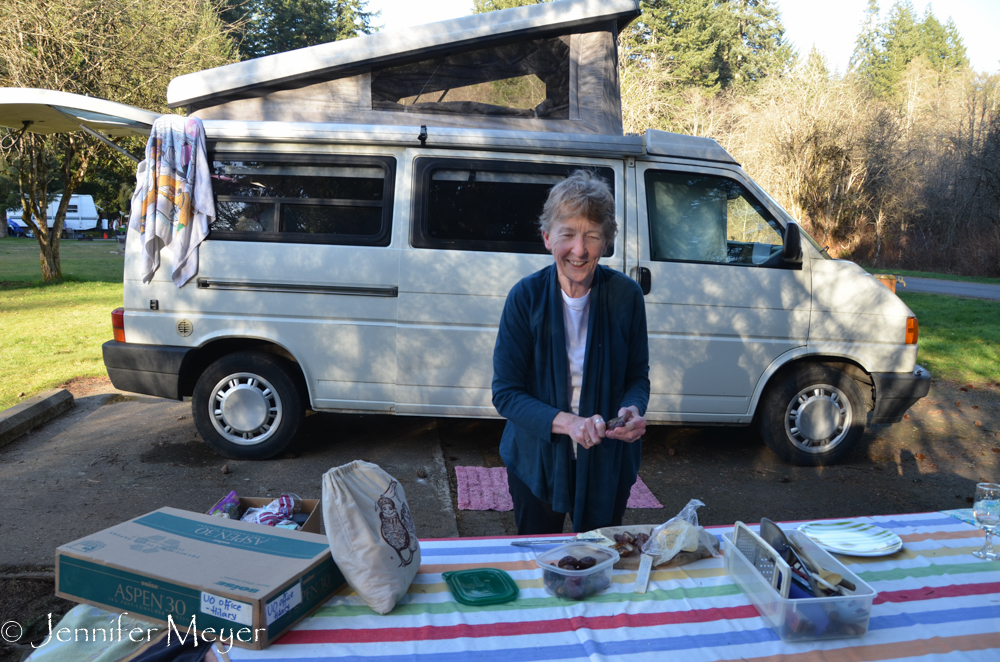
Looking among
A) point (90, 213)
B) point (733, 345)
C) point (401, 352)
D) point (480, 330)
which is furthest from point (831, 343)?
point (90, 213)

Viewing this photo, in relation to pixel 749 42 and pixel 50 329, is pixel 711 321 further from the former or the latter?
pixel 749 42

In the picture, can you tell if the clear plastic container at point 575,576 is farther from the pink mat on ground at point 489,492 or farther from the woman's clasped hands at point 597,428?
the pink mat on ground at point 489,492

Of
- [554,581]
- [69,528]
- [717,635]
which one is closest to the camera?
[717,635]

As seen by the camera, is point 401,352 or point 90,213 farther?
point 90,213

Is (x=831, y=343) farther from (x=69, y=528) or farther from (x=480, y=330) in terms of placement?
(x=69, y=528)

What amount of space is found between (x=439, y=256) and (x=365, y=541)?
3424 millimetres

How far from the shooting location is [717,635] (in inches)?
67.3

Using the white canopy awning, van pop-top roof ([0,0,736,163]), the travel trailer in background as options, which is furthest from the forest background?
van pop-top roof ([0,0,736,163])

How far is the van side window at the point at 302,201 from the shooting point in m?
5.02

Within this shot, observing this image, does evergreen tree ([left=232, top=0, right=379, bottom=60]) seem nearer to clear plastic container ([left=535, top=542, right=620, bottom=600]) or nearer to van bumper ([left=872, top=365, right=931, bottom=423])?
van bumper ([left=872, top=365, right=931, bottom=423])

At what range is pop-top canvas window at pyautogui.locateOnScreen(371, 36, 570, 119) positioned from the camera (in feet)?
17.3

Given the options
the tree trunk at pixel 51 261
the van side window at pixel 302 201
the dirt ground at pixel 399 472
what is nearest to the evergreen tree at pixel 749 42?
the tree trunk at pixel 51 261

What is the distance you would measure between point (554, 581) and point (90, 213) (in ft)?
205

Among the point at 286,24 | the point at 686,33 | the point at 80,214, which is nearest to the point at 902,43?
the point at 686,33
